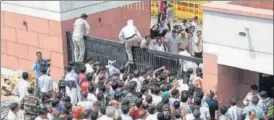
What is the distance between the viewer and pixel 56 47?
2012 centimetres

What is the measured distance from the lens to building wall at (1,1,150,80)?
19.9 metres

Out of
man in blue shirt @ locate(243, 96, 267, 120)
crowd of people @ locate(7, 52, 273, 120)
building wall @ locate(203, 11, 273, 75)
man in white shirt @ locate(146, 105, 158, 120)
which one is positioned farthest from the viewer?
building wall @ locate(203, 11, 273, 75)

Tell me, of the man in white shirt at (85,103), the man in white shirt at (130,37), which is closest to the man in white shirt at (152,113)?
the man in white shirt at (85,103)

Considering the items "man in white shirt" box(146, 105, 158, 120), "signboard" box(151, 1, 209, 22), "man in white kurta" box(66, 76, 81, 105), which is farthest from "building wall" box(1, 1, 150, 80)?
"man in white shirt" box(146, 105, 158, 120)

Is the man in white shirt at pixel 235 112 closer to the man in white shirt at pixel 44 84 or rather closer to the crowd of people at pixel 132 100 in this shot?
the crowd of people at pixel 132 100

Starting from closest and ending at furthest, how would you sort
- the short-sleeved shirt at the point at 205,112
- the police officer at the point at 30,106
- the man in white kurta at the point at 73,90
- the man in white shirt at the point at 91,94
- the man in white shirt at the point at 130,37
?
the short-sleeved shirt at the point at 205,112, the man in white shirt at the point at 91,94, the police officer at the point at 30,106, the man in white kurta at the point at 73,90, the man in white shirt at the point at 130,37

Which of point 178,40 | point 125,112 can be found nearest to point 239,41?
point 125,112

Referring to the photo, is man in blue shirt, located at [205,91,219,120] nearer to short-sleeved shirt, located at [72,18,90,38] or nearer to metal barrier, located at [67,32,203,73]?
metal barrier, located at [67,32,203,73]

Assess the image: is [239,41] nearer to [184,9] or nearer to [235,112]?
[235,112]

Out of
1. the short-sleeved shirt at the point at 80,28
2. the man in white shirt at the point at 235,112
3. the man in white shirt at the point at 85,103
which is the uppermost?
the short-sleeved shirt at the point at 80,28

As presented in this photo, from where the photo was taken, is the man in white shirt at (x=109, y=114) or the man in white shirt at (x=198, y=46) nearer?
the man in white shirt at (x=109, y=114)

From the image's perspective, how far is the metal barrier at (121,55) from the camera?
704 inches

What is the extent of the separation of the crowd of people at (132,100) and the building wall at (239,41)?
2.66 feet

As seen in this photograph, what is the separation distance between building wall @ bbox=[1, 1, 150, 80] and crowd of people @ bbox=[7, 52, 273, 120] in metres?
3.23
